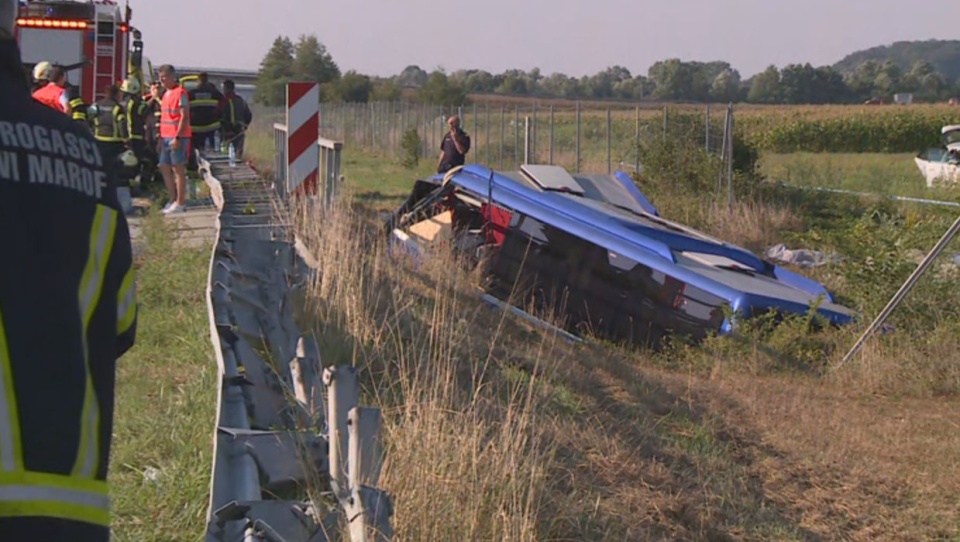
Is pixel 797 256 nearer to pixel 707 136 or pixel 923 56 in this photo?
pixel 707 136

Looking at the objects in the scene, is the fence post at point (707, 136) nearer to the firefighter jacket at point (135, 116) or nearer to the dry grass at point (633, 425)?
the firefighter jacket at point (135, 116)

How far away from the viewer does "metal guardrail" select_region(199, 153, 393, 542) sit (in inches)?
115

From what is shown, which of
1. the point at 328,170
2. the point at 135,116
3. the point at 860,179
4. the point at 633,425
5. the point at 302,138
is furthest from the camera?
the point at 860,179

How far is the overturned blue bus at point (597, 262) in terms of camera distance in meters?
9.31

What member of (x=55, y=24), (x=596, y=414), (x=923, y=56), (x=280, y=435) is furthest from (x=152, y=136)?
(x=923, y=56)

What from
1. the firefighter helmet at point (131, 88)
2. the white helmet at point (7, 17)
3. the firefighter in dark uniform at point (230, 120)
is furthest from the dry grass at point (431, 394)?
the firefighter in dark uniform at point (230, 120)

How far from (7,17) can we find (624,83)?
108216 mm

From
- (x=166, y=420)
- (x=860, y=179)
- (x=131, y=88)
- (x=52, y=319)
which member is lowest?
(x=166, y=420)

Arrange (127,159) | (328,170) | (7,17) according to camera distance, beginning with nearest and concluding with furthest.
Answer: (7,17), (328,170), (127,159)

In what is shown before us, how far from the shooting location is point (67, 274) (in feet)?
6.09

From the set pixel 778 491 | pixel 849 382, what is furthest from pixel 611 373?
pixel 778 491

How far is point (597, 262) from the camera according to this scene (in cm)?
1008

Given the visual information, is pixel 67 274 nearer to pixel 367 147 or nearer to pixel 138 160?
pixel 138 160

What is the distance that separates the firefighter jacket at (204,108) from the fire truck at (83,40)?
2.27 metres
